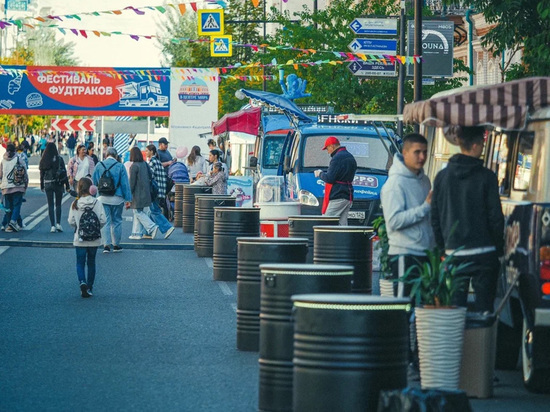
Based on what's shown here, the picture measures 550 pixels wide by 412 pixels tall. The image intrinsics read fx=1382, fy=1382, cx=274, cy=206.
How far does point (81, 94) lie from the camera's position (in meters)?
56.7

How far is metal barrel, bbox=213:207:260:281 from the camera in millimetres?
18891

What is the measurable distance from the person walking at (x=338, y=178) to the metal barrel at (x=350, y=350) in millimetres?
13733

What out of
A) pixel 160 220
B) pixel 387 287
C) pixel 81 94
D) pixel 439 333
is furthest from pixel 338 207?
pixel 81 94

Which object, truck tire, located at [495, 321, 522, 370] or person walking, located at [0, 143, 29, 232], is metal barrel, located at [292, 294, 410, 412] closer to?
truck tire, located at [495, 321, 522, 370]

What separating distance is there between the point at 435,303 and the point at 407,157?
1.48 m

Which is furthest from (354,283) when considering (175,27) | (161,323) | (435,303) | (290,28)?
(175,27)

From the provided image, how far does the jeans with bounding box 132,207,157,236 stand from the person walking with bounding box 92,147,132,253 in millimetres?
2588

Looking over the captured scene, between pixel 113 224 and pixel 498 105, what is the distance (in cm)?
1421

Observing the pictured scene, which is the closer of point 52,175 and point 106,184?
point 106,184

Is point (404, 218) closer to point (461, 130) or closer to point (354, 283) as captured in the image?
point (461, 130)

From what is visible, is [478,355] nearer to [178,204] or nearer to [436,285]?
[436,285]

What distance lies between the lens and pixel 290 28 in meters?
43.8

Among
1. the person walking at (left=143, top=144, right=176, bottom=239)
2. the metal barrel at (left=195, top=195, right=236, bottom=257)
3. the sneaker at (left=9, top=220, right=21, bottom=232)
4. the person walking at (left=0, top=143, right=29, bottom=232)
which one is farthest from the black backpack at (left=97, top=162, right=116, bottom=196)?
the sneaker at (left=9, top=220, right=21, bottom=232)

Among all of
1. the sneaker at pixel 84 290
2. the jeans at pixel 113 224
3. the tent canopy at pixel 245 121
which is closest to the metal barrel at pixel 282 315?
the sneaker at pixel 84 290
